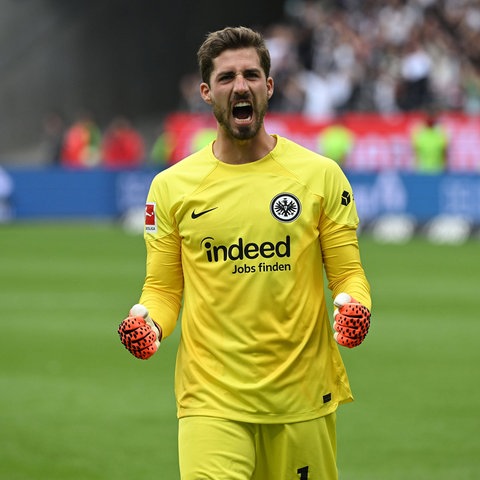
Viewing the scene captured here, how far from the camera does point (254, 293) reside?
5.34 metres

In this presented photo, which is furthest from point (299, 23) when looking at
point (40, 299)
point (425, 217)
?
point (40, 299)

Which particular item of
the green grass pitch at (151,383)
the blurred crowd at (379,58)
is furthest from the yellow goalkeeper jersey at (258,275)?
the blurred crowd at (379,58)

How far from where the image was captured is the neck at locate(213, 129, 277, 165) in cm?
546

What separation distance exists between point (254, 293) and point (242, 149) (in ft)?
1.93

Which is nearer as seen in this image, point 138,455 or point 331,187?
point 331,187

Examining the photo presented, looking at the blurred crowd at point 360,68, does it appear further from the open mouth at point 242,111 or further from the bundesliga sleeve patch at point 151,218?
the open mouth at point 242,111

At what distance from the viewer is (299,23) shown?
3791 centimetres

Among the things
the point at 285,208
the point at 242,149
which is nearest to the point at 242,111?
the point at 242,149

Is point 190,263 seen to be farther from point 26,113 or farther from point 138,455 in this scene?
point 26,113

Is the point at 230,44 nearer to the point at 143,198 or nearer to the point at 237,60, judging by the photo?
the point at 237,60

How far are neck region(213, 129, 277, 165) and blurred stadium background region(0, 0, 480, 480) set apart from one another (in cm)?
388

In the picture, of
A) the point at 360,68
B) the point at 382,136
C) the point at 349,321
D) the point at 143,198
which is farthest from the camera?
the point at 360,68

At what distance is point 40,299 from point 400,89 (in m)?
16.6

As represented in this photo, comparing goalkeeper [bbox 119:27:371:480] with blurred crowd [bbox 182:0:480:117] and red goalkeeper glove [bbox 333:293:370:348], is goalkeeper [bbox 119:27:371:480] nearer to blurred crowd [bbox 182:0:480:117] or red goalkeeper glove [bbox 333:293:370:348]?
red goalkeeper glove [bbox 333:293:370:348]
